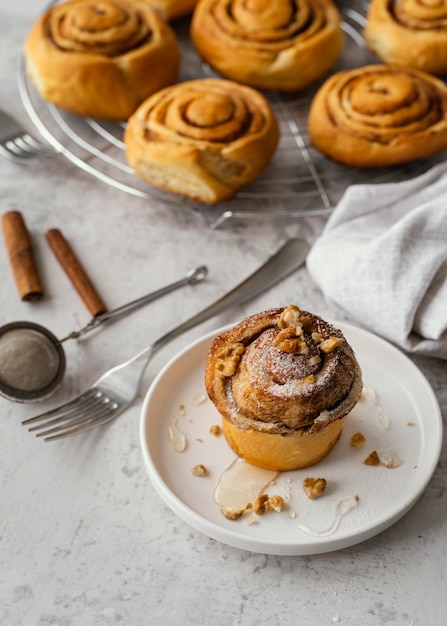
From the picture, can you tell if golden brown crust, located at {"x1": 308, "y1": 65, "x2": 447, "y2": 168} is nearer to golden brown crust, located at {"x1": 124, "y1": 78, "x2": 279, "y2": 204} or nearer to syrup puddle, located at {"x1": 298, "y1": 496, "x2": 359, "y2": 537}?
golden brown crust, located at {"x1": 124, "y1": 78, "x2": 279, "y2": 204}

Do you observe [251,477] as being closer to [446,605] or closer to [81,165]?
[446,605]

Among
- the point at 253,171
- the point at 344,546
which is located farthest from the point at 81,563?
the point at 253,171

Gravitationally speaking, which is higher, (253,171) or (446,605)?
(253,171)

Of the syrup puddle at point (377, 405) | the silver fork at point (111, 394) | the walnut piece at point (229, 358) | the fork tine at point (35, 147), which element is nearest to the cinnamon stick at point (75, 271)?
the silver fork at point (111, 394)

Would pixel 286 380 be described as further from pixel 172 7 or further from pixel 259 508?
pixel 172 7

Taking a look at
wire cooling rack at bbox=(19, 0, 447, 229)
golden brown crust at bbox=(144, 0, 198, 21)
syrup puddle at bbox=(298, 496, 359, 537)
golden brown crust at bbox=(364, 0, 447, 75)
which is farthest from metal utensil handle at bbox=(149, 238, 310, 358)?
golden brown crust at bbox=(144, 0, 198, 21)

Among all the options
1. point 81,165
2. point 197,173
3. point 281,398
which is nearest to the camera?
point 281,398
